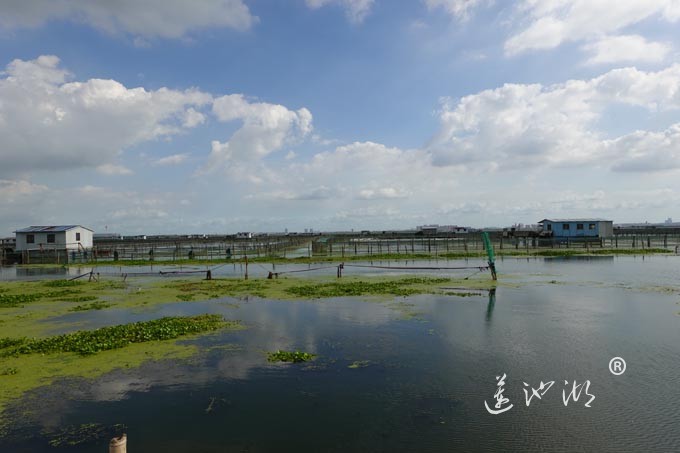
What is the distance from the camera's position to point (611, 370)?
1265 centimetres

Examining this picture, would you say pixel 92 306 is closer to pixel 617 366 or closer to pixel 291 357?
pixel 291 357

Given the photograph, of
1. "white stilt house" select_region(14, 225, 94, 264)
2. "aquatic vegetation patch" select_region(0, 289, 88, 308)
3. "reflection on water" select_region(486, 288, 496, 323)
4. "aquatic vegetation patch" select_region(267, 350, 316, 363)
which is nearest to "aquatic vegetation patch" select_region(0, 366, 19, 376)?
"aquatic vegetation patch" select_region(267, 350, 316, 363)

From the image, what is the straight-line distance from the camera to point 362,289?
29156mm

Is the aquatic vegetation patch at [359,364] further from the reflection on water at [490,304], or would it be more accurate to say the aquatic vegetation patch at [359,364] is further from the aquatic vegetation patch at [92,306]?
the aquatic vegetation patch at [92,306]

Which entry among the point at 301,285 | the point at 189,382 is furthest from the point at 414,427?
the point at 301,285

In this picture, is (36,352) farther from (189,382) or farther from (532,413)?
(532,413)

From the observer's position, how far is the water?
9000 millimetres

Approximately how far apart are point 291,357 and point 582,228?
81.5 m

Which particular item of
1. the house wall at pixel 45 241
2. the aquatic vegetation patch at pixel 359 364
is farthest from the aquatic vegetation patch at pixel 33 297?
the house wall at pixel 45 241

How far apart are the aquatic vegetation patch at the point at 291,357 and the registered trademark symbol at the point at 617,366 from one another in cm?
935

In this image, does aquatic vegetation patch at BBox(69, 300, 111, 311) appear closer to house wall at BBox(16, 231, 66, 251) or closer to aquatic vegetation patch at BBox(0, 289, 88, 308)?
aquatic vegetation patch at BBox(0, 289, 88, 308)

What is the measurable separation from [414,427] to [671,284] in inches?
1165

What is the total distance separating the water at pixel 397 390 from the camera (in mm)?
9000

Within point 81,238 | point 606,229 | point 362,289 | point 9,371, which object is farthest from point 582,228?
point 81,238
